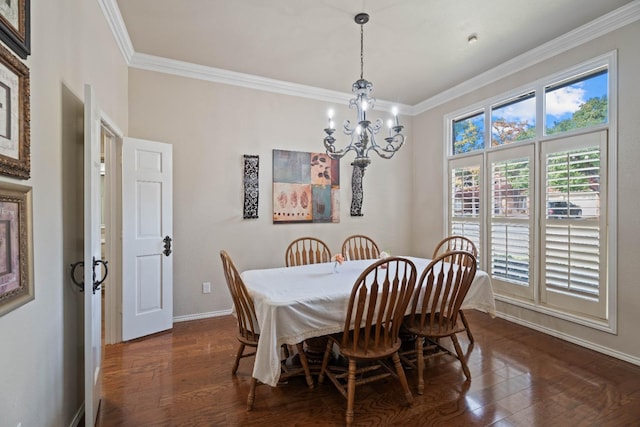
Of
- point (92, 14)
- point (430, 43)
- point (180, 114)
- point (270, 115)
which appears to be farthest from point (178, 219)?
point (430, 43)

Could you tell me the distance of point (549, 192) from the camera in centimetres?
319

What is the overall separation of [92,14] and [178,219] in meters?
2.02

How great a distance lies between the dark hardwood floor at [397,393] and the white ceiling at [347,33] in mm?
2948

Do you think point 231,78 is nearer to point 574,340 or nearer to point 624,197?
point 624,197

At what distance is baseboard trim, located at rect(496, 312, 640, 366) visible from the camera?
265 cm

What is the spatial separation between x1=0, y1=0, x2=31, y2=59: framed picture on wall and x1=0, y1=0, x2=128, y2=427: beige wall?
108mm

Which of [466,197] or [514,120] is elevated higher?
[514,120]

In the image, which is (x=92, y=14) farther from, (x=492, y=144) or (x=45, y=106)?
(x=492, y=144)

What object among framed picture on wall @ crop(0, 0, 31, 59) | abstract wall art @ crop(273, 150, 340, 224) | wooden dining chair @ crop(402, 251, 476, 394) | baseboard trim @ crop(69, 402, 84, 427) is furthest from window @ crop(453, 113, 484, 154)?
baseboard trim @ crop(69, 402, 84, 427)

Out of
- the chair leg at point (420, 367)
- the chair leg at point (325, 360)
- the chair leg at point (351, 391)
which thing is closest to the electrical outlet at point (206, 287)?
the chair leg at point (325, 360)

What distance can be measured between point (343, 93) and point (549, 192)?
2.79 metres

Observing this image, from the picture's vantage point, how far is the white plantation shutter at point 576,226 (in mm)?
2826

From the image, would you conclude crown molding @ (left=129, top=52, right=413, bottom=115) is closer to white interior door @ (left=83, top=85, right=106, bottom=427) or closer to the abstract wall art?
the abstract wall art

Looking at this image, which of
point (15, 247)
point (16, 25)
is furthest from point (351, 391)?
point (16, 25)
